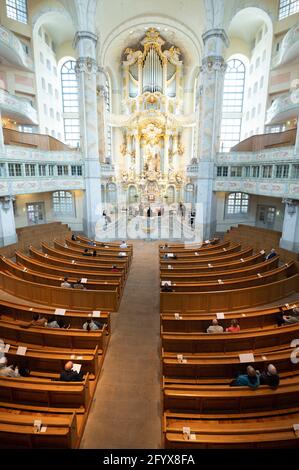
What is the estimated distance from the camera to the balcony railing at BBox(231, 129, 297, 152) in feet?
47.5

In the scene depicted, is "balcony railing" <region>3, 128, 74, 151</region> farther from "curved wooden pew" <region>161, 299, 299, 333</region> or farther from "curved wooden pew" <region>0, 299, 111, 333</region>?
"curved wooden pew" <region>161, 299, 299, 333</region>

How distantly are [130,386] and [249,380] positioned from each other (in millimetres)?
2338

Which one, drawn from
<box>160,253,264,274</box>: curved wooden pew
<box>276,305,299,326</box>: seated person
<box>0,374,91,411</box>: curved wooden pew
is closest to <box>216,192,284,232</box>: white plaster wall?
<box>160,253,264,274</box>: curved wooden pew

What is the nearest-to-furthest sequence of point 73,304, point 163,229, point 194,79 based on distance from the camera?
point 73,304, point 163,229, point 194,79

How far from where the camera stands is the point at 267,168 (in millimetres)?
14734

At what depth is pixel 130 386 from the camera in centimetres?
514

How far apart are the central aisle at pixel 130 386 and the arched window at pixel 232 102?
1964 cm

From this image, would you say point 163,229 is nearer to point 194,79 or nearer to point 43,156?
point 43,156

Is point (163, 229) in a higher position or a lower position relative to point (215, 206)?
lower

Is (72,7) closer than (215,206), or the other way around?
(72,7)

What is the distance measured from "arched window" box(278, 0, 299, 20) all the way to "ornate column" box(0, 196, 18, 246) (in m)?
21.3

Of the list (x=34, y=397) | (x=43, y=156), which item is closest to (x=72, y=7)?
(x=43, y=156)

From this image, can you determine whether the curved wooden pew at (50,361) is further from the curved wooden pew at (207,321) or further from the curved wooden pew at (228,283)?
the curved wooden pew at (228,283)

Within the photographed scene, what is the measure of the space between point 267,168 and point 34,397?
15.3m
